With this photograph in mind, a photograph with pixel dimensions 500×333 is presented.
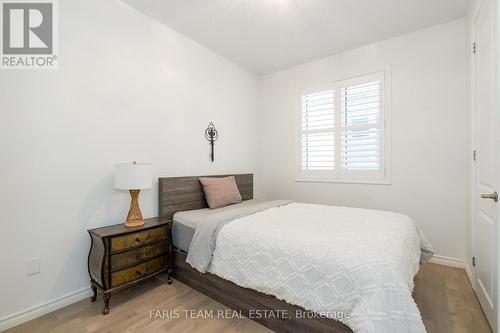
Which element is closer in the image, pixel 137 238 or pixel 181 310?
pixel 181 310

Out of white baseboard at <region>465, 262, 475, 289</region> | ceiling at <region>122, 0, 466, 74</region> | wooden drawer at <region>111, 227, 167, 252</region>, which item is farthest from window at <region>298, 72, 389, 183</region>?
wooden drawer at <region>111, 227, 167, 252</region>

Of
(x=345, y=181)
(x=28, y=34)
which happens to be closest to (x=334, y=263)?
(x=345, y=181)

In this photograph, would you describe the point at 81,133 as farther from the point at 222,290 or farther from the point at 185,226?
the point at 222,290

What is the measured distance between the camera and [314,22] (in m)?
2.71

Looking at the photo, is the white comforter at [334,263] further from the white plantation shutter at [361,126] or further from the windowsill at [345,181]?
the white plantation shutter at [361,126]

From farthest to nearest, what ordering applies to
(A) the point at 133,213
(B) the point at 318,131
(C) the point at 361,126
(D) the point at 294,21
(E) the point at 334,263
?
1. (B) the point at 318,131
2. (C) the point at 361,126
3. (D) the point at 294,21
4. (A) the point at 133,213
5. (E) the point at 334,263

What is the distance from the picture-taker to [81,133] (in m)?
2.10

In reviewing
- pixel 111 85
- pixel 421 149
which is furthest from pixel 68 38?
pixel 421 149

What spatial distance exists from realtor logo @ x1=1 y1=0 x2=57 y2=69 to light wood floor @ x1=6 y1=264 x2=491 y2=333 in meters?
1.95

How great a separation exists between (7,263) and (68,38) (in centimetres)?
184

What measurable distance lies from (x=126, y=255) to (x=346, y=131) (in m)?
3.05

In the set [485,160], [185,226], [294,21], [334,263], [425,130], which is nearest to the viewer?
[334,263]

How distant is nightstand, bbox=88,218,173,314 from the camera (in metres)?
1.90

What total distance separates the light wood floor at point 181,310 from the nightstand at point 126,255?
0.15m
